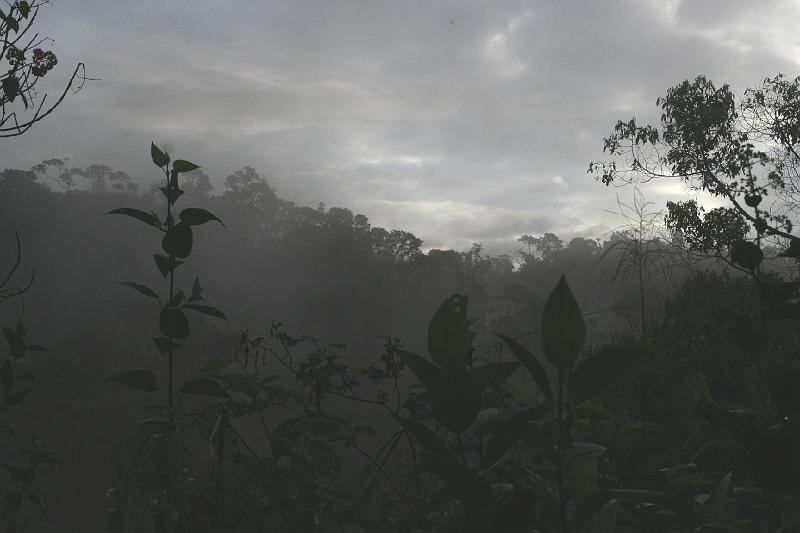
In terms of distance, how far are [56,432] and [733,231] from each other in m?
31.3

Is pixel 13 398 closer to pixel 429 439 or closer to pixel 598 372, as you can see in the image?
pixel 429 439

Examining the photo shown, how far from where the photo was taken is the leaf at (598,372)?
17.2 inches

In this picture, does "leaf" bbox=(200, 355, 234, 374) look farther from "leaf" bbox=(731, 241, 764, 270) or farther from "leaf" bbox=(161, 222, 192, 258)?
"leaf" bbox=(731, 241, 764, 270)

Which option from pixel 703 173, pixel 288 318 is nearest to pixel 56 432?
pixel 288 318

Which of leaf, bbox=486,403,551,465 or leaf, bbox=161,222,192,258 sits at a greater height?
leaf, bbox=161,222,192,258

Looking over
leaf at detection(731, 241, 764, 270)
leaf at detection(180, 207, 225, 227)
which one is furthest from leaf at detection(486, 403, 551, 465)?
leaf at detection(180, 207, 225, 227)

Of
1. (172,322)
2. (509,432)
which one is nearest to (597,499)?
(509,432)

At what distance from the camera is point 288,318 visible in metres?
51.8

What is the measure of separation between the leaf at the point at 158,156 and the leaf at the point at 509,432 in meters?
0.77

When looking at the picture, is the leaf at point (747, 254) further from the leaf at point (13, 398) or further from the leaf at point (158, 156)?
the leaf at point (13, 398)

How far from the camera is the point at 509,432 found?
0.47m

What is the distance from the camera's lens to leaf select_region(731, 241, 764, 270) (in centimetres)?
82

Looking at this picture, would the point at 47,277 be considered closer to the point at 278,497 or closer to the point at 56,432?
the point at 56,432

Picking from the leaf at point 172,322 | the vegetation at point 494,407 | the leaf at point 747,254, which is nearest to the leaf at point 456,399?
the vegetation at point 494,407
